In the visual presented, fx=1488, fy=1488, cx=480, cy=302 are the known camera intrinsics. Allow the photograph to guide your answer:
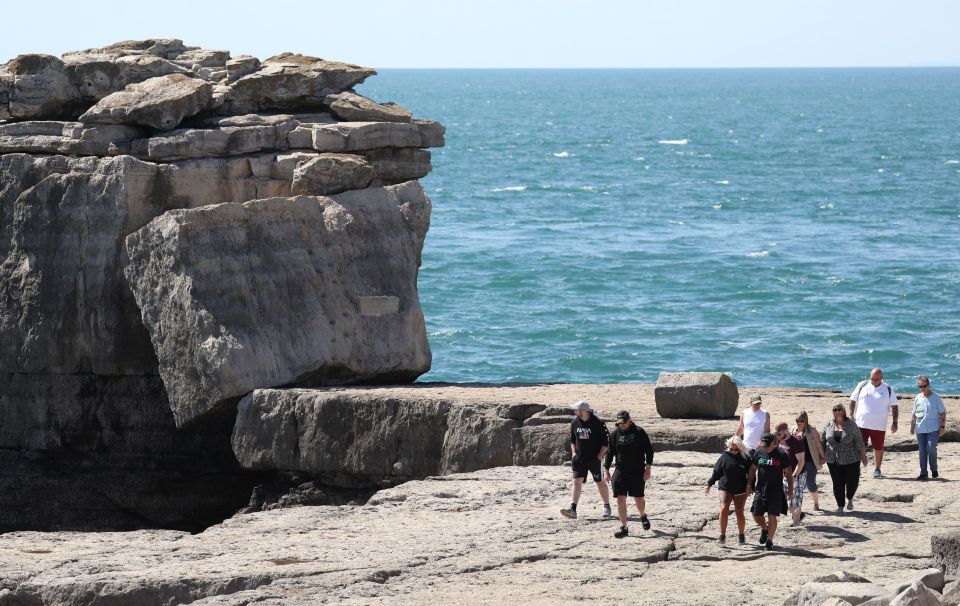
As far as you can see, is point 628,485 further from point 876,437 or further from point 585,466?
point 876,437

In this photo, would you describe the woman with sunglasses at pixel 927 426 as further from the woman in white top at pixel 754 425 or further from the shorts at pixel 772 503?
the shorts at pixel 772 503

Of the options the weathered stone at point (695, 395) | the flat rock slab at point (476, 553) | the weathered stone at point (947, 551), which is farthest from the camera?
the weathered stone at point (695, 395)

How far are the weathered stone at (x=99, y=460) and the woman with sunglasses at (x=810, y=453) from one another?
30.1 feet

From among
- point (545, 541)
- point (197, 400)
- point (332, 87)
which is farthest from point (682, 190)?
point (545, 541)

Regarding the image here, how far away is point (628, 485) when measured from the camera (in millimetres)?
15203

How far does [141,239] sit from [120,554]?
6.38m

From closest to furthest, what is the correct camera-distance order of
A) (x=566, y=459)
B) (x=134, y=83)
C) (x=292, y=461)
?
(x=566, y=459) < (x=292, y=461) < (x=134, y=83)

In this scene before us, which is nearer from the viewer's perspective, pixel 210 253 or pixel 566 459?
pixel 566 459

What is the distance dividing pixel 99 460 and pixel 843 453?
11843 mm

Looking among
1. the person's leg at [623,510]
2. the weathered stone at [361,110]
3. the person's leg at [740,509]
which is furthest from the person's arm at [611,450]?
the weathered stone at [361,110]

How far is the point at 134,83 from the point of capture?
24.4 metres

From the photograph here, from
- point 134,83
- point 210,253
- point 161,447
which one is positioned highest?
point 134,83

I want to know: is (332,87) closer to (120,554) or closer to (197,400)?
(197,400)

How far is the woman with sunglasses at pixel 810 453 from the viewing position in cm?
1563
